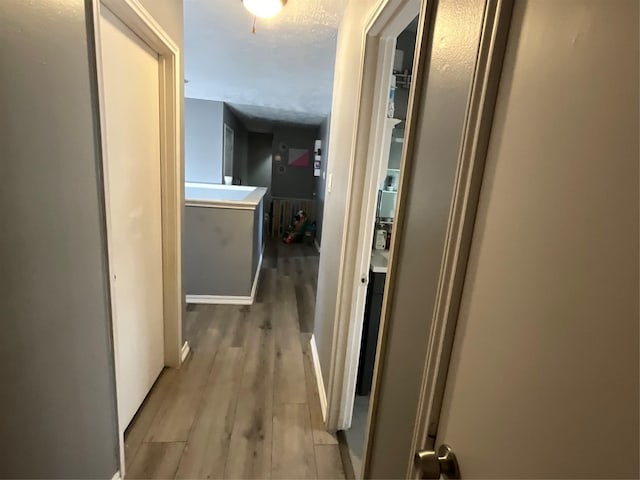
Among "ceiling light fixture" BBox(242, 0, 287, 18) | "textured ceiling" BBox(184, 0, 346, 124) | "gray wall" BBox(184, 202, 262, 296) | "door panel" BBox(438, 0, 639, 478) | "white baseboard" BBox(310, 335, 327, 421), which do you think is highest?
"textured ceiling" BBox(184, 0, 346, 124)

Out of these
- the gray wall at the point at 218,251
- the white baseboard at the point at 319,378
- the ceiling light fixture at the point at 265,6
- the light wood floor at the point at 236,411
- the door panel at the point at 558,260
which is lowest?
the light wood floor at the point at 236,411

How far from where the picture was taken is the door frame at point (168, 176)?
53.4 inches

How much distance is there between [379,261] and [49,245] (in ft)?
4.89

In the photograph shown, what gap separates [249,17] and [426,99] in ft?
6.27

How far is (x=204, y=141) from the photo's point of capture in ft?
17.8

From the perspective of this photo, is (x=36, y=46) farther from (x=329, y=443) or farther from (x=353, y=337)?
(x=329, y=443)

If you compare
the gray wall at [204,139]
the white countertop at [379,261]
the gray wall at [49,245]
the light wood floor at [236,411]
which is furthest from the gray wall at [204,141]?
the gray wall at [49,245]

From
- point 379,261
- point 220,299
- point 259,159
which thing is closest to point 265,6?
point 379,261

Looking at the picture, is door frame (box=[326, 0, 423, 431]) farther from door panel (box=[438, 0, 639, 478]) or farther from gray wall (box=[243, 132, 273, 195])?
gray wall (box=[243, 132, 273, 195])

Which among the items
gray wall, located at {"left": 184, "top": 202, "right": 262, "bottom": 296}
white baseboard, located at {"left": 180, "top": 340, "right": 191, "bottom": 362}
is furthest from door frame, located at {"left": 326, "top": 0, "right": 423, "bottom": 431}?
gray wall, located at {"left": 184, "top": 202, "right": 262, "bottom": 296}

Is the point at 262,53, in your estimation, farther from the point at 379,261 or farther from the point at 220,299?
the point at 220,299

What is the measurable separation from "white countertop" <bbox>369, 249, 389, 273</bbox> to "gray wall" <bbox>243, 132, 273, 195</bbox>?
7.37 meters

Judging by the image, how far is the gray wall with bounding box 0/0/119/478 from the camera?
81 centimetres

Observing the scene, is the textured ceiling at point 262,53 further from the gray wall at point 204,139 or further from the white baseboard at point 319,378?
the white baseboard at point 319,378
